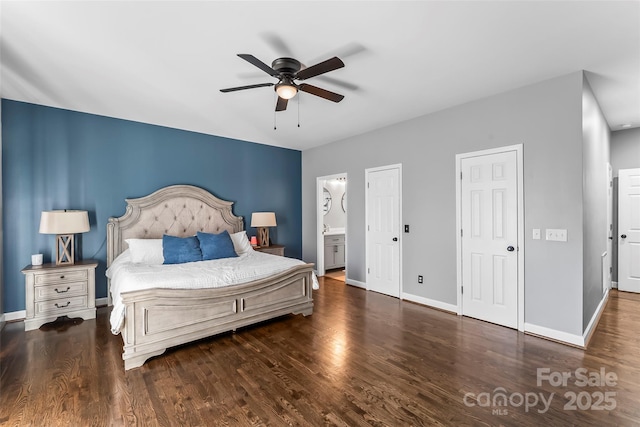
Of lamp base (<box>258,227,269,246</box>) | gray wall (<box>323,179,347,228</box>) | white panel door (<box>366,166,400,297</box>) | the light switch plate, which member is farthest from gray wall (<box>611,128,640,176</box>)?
lamp base (<box>258,227,269,246</box>)

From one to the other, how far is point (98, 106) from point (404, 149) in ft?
Answer: 13.8

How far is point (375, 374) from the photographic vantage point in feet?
8.02

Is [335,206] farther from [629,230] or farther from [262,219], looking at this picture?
[629,230]

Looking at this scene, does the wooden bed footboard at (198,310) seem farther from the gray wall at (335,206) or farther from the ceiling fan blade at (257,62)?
the gray wall at (335,206)

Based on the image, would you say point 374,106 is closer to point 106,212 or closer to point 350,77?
point 350,77

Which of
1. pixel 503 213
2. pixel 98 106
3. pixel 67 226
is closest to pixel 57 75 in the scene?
pixel 98 106

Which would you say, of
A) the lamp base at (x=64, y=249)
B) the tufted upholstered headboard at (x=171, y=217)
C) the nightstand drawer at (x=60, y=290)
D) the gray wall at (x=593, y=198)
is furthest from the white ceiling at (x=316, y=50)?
the nightstand drawer at (x=60, y=290)

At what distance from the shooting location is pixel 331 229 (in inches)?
281

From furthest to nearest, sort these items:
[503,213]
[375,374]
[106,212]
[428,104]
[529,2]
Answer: [106,212] < [428,104] < [503,213] < [375,374] < [529,2]

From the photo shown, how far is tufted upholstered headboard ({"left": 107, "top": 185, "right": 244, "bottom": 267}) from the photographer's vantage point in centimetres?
433

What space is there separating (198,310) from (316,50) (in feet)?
8.74

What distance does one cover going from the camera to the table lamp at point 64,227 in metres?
3.51

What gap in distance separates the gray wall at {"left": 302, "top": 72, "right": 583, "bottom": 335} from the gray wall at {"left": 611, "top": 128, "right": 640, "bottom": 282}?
306 cm

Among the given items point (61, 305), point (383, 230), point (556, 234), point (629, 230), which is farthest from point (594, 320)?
point (61, 305)
